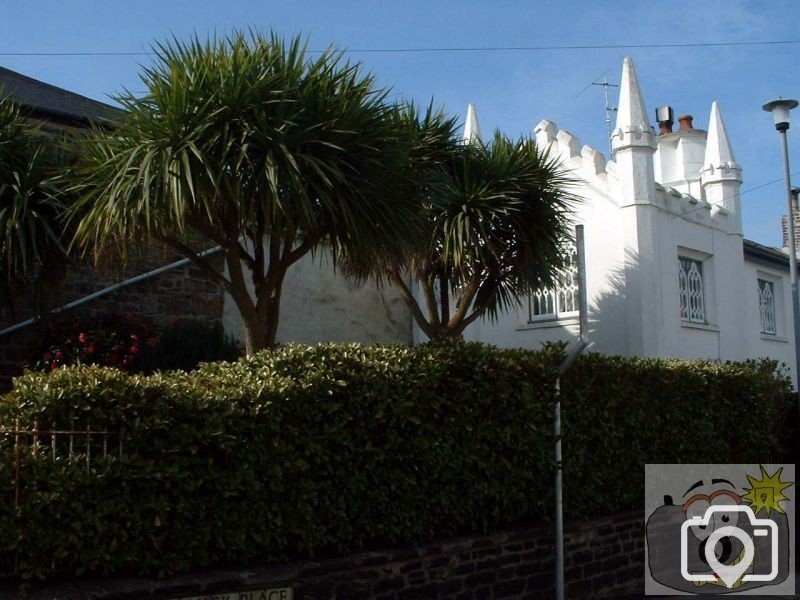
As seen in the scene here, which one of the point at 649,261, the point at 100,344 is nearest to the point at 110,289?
the point at 100,344

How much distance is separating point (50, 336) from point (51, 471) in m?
5.81

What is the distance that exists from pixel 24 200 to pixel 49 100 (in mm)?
4609

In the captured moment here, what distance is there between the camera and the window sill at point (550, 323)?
16156 millimetres

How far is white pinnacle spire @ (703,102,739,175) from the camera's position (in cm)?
1822

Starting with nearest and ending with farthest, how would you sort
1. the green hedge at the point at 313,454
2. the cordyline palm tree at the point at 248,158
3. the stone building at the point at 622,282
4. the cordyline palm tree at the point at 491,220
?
the green hedge at the point at 313,454 < the cordyline palm tree at the point at 248,158 < the cordyline palm tree at the point at 491,220 < the stone building at the point at 622,282

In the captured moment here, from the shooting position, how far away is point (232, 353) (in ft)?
40.4

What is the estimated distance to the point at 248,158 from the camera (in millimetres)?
8164

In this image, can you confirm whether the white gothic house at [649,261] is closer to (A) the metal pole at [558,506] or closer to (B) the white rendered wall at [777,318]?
(B) the white rendered wall at [777,318]

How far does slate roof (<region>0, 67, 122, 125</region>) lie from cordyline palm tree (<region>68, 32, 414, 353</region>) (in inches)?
124

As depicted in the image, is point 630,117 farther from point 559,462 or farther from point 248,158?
point 248,158

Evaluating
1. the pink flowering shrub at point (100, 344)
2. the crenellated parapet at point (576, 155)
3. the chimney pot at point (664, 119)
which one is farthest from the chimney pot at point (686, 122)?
the pink flowering shrub at point (100, 344)

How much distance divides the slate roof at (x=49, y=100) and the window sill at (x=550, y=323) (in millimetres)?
8290

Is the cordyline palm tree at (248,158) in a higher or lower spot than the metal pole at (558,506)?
higher

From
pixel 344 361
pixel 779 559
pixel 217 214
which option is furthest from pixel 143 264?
pixel 779 559
